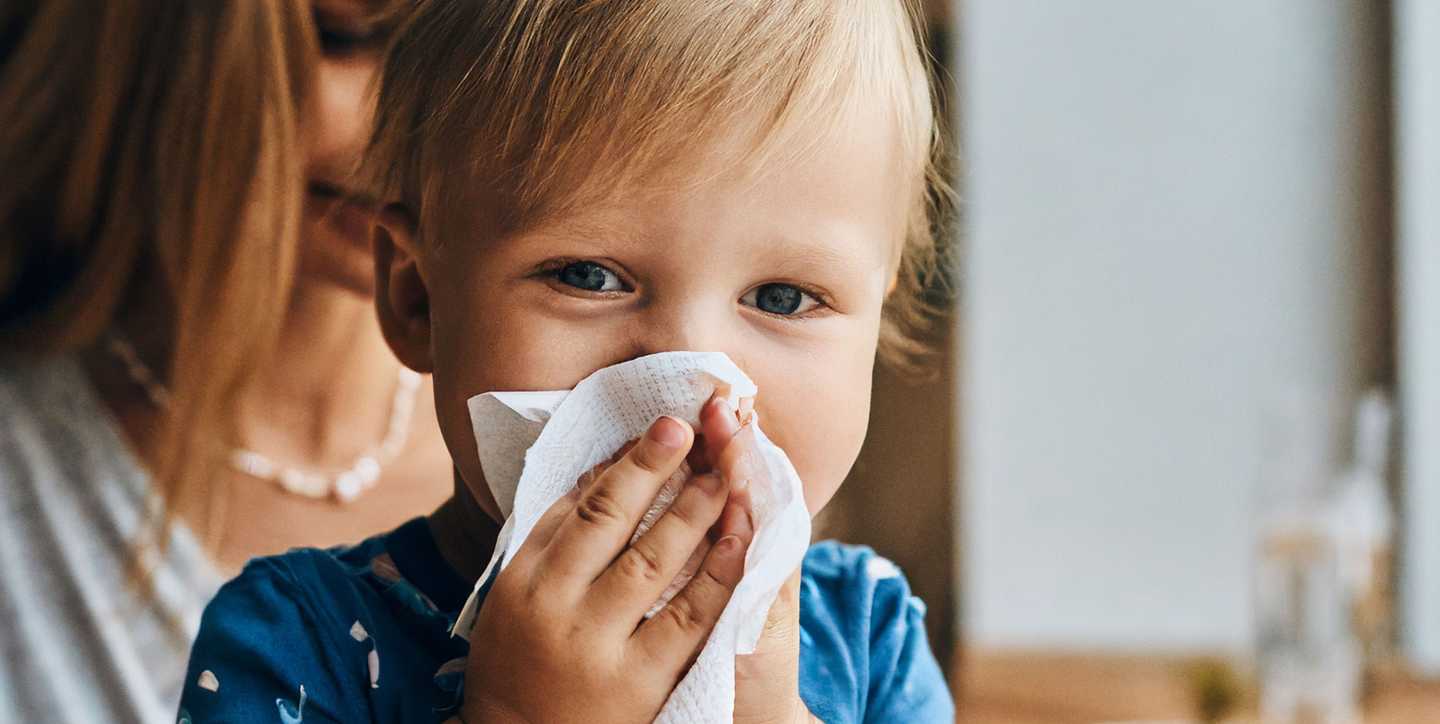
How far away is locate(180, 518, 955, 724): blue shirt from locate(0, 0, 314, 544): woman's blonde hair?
0.48 meters

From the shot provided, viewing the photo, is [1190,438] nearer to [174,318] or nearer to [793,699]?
[174,318]

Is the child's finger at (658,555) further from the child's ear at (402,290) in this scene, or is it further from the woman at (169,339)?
the woman at (169,339)

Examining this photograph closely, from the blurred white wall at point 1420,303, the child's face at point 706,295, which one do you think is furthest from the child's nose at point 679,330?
the blurred white wall at point 1420,303

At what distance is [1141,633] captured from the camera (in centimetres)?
214

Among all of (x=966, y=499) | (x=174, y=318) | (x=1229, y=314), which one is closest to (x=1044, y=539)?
(x=966, y=499)

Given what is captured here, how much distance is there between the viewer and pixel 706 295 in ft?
1.67

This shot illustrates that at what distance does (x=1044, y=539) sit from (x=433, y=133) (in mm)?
1739

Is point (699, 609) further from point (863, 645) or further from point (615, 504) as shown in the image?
point (863, 645)

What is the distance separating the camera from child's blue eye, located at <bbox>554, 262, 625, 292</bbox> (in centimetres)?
51

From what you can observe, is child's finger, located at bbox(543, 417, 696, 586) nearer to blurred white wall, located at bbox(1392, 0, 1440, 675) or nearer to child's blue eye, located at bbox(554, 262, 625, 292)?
child's blue eye, located at bbox(554, 262, 625, 292)

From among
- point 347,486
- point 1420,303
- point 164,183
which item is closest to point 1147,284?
point 1420,303

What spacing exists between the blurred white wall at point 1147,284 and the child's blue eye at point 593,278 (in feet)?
4.99

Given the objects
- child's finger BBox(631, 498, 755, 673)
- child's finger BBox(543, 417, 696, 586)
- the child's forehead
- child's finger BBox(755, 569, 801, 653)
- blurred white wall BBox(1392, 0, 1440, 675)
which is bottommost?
blurred white wall BBox(1392, 0, 1440, 675)

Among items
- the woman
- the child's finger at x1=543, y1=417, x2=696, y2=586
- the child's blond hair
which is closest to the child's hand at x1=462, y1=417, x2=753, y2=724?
the child's finger at x1=543, y1=417, x2=696, y2=586
